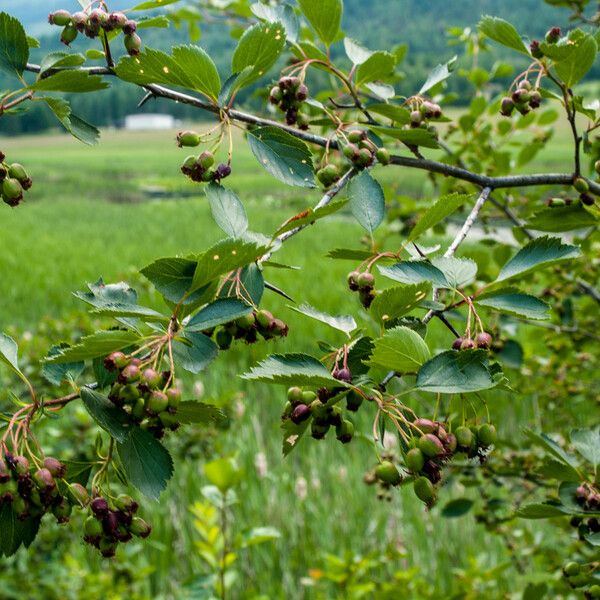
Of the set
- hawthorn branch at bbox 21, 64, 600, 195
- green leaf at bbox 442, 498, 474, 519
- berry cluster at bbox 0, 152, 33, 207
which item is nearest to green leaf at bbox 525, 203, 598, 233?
hawthorn branch at bbox 21, 64, 600, 195

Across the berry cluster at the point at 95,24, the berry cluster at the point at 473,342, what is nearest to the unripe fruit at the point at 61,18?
the berry cluster at the point at 95,24

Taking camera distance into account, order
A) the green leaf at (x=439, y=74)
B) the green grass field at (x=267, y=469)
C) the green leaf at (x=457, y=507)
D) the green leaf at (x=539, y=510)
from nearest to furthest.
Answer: the green leaf at (x=539, y=510)
the green leaf at (x=439, y=74)
the green leaf at (x=457, y=507)
the green grass field at (x=267, y=469)

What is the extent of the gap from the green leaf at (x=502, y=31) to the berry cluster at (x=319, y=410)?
1.68 ft

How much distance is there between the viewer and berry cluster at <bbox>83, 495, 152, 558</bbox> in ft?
1.79

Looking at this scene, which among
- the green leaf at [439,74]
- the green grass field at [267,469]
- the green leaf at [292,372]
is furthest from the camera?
the green grass field at [267,469]

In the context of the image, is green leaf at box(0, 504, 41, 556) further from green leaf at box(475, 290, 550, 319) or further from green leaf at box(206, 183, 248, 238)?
green leaf at box(475, 290, 550, 319)

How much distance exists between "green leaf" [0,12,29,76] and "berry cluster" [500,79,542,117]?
53 centimetres

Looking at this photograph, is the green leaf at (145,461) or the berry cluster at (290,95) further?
the berry cluster at (290,95)

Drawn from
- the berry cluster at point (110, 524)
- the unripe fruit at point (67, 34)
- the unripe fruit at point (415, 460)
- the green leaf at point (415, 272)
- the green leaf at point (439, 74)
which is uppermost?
the unripe fruit at point (67, 34)

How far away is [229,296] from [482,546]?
8.16 feet

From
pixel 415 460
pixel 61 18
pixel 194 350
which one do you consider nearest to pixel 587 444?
pixel 415 460

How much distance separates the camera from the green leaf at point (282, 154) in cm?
65

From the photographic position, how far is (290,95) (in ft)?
2.36

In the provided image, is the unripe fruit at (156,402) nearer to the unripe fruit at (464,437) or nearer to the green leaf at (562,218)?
the unripe fruit at (464,437)
